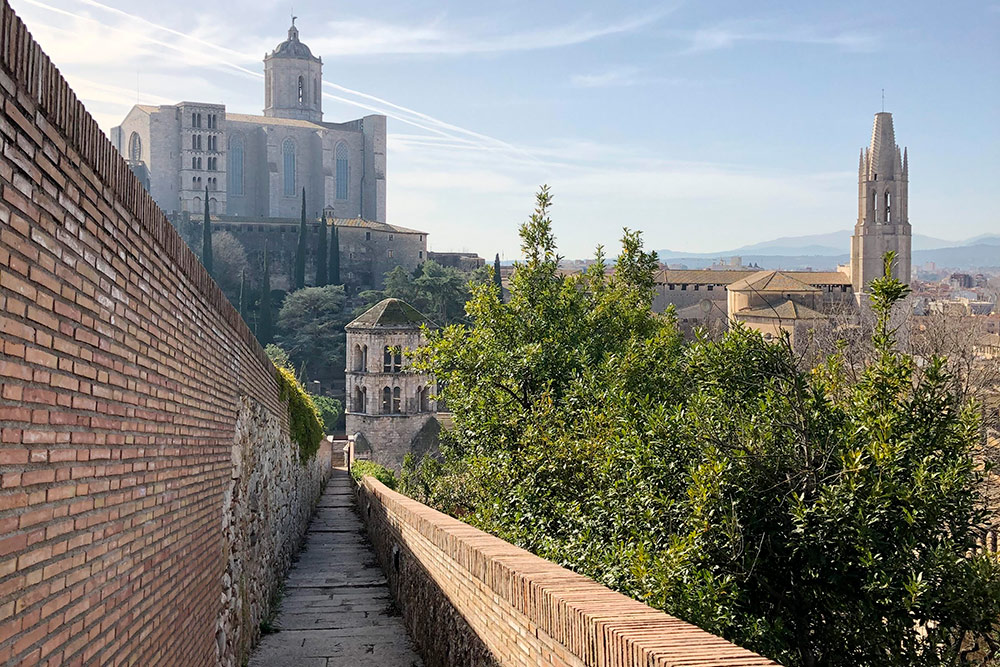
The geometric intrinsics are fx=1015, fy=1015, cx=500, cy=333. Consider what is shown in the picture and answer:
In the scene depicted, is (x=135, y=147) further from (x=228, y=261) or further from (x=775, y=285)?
(x=775, y=285)

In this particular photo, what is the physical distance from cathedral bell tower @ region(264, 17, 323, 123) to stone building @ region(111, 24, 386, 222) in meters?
0.11

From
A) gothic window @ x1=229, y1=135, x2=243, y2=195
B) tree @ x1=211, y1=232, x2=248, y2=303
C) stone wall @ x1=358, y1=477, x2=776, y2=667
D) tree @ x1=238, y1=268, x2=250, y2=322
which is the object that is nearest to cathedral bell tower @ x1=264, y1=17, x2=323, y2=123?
gothic window @ x1=229, y1=135, x2=243, y2=195

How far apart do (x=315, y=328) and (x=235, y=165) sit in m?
36.8

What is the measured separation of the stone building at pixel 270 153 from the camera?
99938 mm

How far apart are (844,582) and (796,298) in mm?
62741

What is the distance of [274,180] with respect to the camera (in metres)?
104

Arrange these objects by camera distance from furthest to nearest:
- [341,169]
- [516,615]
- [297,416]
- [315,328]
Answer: [341,169] → [315,328] → [297,416] → [516,615]

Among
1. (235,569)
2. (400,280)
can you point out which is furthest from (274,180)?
(235,569)

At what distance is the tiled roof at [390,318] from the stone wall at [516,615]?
136 feet

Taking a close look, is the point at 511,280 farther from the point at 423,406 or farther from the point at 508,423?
the point at 423,406

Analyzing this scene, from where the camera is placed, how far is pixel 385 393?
2089 inches

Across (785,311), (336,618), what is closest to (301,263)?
(785,311)

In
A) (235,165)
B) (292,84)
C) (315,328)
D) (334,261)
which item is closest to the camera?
(315,328)

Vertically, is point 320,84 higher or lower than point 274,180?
higher
